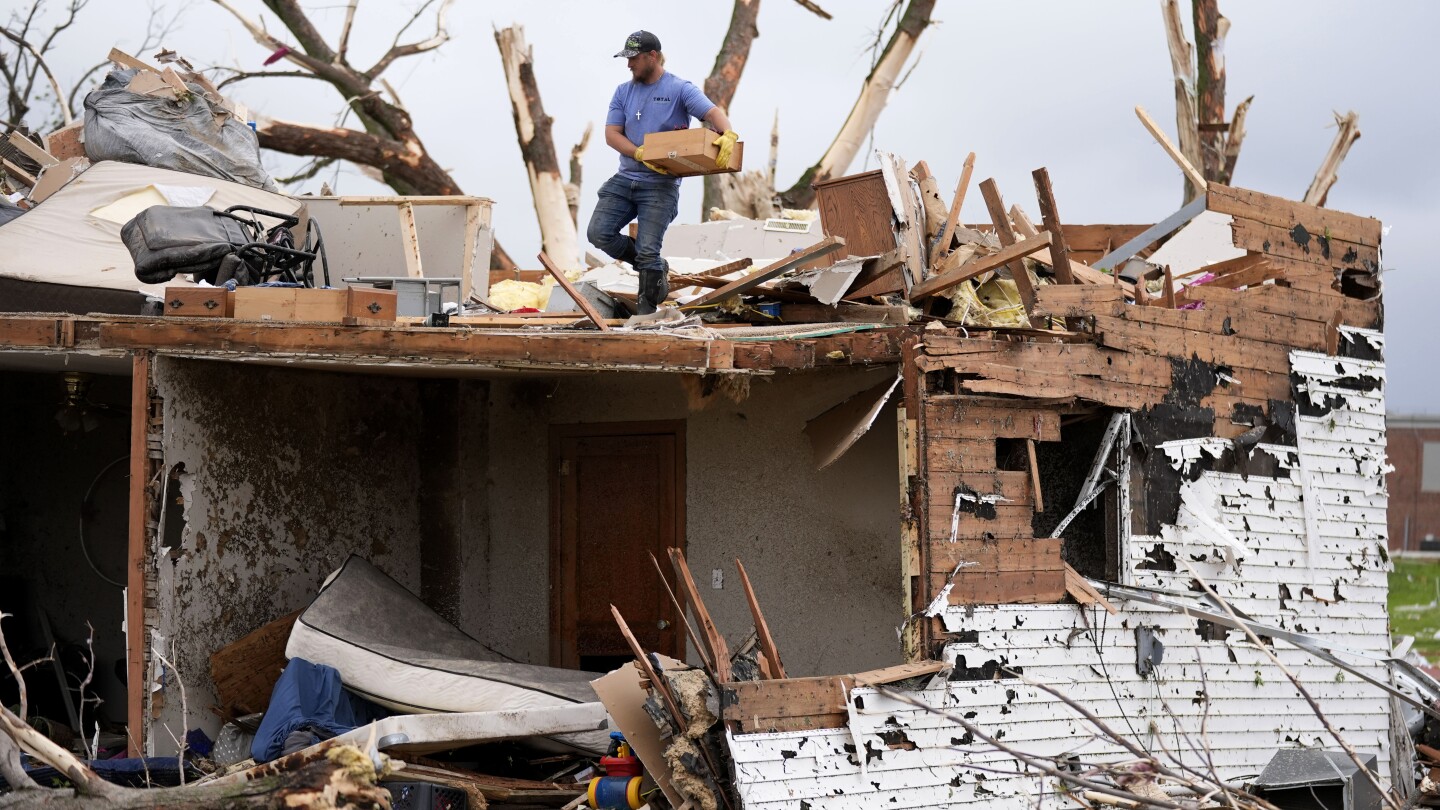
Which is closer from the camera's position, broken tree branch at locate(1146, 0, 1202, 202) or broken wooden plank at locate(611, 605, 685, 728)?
broken wooden plank at locate(611, 605, 685, 728)

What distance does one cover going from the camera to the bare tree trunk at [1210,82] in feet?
53.8

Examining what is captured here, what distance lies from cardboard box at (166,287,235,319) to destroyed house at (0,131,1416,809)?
6 cm

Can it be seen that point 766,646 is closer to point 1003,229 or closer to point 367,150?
point 1003,229

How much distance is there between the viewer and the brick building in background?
40.9 meters

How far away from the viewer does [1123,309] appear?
7.45 metres

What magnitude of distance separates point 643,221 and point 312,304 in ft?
6.53

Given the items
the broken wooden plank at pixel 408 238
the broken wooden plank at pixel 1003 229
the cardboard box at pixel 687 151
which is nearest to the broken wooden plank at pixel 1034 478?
the broken wooden plank at pixel 1003 229

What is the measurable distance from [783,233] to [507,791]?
5381 mm

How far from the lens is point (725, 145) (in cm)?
795

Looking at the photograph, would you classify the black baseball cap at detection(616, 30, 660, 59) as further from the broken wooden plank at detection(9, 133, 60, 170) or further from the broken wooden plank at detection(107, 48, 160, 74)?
the broken wooden plank at detection(9, 133, 60, 170)

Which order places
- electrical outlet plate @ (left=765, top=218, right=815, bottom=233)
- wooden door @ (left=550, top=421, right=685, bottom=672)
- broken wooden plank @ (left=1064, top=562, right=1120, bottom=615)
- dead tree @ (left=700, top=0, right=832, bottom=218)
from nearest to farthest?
broken wooden plank @ (left=1064, top=562, right=1120, bottom=615), wooden door @ (left=550, top=421, right=685, bottom=672), electrical outlet plate @ (left=765, top=218, right=815, bottom=233), dead tree @ (left=700, top=0, right=832, bottom=218)

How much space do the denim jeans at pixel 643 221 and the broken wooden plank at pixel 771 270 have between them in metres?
0.27

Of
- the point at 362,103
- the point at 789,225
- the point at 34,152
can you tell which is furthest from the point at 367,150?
the point at 789,225

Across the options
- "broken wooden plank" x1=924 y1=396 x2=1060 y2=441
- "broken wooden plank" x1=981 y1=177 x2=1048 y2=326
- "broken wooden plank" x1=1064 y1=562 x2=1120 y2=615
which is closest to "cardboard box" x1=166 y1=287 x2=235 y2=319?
"broken wooden plank" x1=924 y1=396 x2=1060 y2=441
